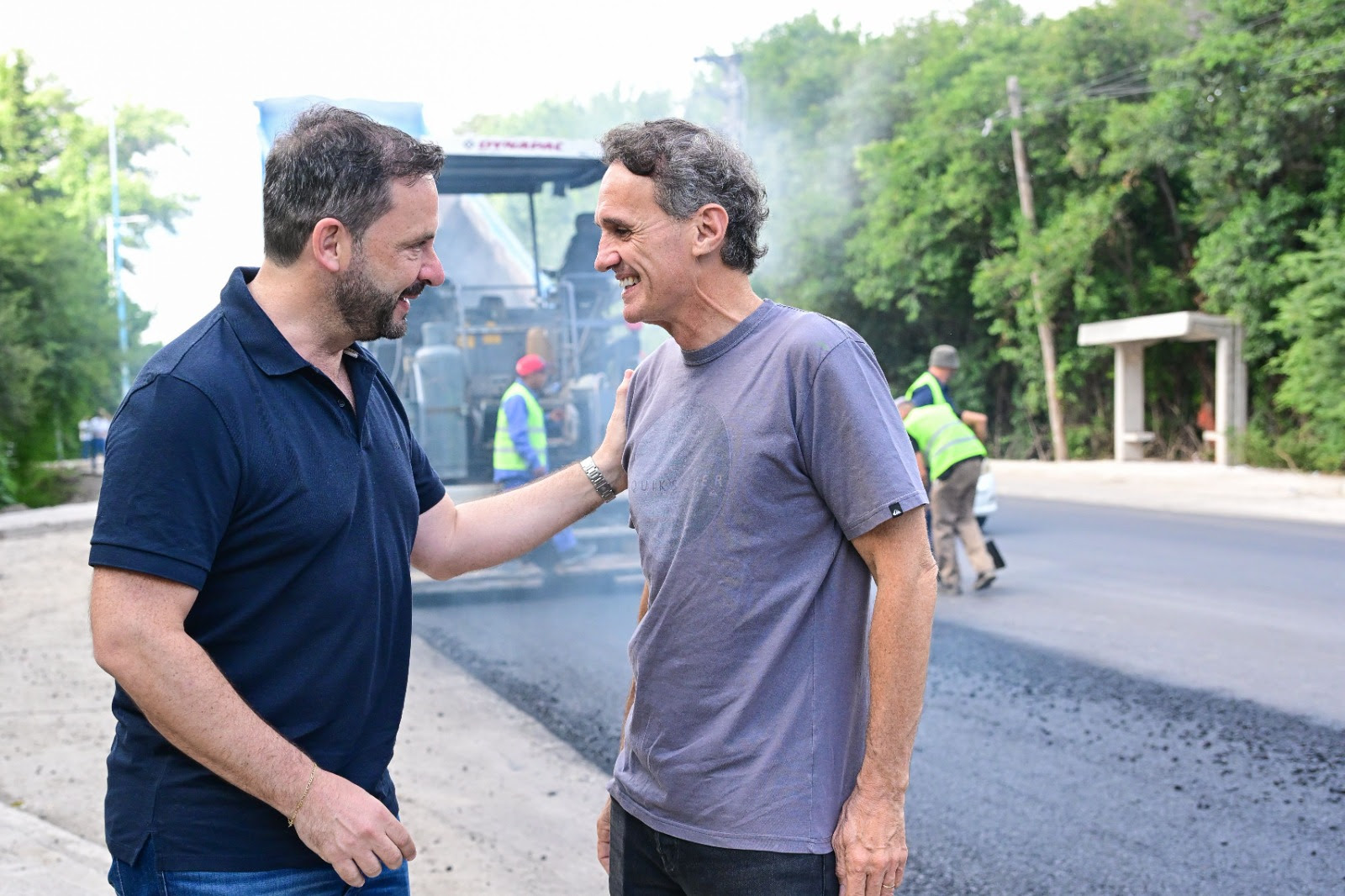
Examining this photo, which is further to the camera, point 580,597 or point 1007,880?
point 580,597

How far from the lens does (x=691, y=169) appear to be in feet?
7.16

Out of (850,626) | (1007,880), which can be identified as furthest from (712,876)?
(1007,880)

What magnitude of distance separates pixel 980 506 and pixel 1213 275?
1329 cm

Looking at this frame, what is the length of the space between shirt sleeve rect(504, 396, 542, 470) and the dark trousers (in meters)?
7.25

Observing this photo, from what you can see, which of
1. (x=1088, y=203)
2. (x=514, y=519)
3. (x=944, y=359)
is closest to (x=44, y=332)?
(x=1088, y=203)

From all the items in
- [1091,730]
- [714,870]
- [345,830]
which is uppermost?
[345,830]

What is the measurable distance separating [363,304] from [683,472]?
2.00ft

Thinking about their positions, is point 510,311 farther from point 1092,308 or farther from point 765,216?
point 1092,308

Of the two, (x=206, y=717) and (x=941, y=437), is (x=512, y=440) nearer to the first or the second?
(x=941, y=437)

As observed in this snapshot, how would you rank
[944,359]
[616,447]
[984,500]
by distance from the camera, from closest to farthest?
[616,447] < [944,359] < [984,500]

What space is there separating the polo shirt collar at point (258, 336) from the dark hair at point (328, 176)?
10 cm

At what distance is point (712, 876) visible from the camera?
2039mm

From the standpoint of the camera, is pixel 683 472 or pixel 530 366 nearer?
pixel 683 472

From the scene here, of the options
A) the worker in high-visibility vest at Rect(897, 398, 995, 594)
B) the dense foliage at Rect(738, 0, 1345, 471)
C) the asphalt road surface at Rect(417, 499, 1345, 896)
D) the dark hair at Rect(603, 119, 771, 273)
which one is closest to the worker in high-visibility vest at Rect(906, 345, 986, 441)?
the worker in high-visibility vest at Rect(897, 398, 995, 594)
